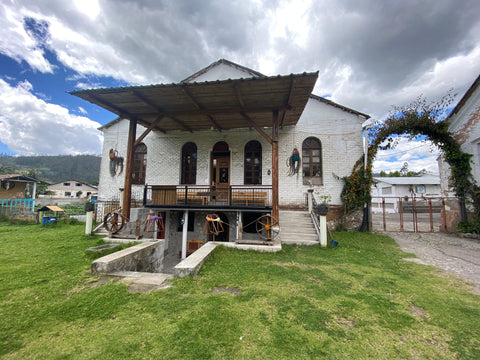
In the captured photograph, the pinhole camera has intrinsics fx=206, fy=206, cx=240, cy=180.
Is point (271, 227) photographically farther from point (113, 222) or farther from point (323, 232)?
point (113, 222)

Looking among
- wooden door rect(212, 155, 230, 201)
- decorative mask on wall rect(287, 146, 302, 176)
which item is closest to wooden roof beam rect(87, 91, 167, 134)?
wooden door rect(212, 155, 230, 201)

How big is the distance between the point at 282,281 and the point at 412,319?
179cm

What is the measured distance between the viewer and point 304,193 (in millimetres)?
9555

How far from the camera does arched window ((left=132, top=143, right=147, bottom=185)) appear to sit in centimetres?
1116

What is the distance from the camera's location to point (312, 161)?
990 centimetres

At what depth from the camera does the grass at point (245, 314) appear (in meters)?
1.98

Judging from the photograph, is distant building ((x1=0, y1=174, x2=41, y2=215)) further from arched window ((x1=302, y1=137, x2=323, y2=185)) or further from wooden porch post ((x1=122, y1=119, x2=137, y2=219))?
arched window ((x1=302, y1=137, x2=323, y2=185))

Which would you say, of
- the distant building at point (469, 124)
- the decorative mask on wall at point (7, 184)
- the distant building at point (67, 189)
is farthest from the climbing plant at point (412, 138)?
the distant building at point (67, 189)

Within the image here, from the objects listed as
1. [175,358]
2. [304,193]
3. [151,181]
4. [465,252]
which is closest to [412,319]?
Answer: [175,358]

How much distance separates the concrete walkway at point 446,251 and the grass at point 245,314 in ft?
1.86

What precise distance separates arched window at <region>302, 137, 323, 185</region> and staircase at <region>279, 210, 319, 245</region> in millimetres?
1967

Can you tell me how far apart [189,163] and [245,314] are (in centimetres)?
905

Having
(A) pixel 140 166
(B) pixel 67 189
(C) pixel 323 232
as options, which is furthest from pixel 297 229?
(B) pixel 67 189

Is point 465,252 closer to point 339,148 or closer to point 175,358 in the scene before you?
point 339,148
